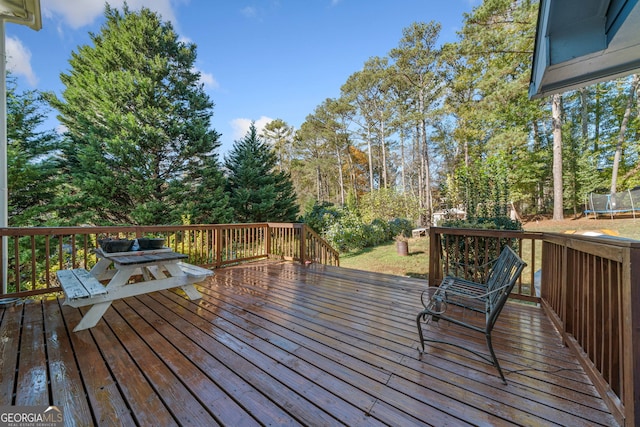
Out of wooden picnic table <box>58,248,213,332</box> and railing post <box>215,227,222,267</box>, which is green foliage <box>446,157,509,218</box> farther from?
wooden picnic table <box>58,248,213,332</box>

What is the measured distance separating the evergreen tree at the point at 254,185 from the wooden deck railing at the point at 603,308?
32.6 feet

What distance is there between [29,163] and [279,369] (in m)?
9.94

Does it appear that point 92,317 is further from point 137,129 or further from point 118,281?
point 137,129

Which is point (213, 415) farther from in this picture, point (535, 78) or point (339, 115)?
point (339, 115)

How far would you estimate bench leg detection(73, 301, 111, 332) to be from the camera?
2256 millimetres

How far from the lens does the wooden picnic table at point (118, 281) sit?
7.06ft

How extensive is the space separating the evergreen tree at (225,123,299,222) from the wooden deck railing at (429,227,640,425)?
9942 millimetres

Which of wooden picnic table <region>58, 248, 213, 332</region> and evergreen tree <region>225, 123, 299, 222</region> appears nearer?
wooden picnic table <region>58, 248, 213, 332</region>

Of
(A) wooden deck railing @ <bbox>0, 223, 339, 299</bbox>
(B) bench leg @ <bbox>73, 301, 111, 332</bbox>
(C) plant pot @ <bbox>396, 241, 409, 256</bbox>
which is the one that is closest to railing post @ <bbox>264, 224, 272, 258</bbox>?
(A) wooden deck railing @ <bbox>0, 223, 339, 299</bbox>

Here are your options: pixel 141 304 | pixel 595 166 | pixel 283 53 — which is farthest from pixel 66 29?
pixel 595 166

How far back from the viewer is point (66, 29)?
972 cm

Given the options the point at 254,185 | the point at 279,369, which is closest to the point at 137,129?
the point at 254,185

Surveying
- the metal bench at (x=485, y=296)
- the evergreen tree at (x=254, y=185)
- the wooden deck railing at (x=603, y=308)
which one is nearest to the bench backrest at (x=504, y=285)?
the metal bench at (x=485, y=296)

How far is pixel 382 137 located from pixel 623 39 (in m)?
16.8
